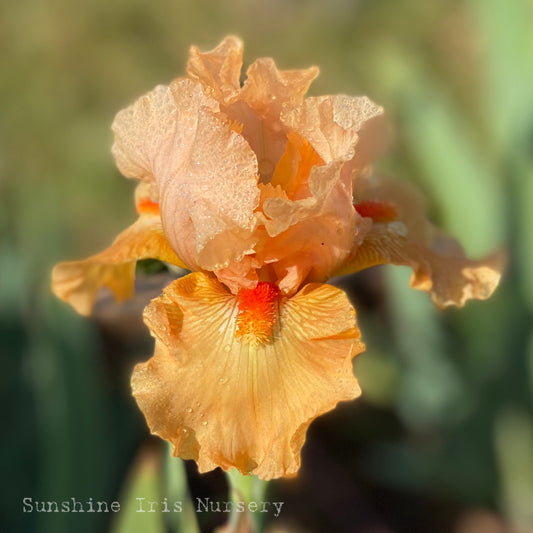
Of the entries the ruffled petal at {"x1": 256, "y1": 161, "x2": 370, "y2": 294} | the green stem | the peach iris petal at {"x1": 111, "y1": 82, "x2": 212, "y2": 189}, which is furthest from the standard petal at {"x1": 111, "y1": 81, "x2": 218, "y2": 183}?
the green stem

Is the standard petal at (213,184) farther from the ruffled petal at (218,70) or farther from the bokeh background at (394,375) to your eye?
the bokeh background at (394,375)

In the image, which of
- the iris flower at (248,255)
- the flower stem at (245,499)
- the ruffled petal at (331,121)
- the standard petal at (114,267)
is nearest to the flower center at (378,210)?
the iris flower at (248,255)

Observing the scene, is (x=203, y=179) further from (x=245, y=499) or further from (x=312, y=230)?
(x=245, y=499)

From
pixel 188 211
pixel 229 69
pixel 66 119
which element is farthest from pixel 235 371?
pixel 66 119

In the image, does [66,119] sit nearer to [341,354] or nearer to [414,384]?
[414,384]

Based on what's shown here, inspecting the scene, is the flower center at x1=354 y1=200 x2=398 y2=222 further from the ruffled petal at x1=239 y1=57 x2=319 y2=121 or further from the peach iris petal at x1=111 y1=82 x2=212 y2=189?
the peach iris petal at x1=111 y1=82 x2=212 y2=189

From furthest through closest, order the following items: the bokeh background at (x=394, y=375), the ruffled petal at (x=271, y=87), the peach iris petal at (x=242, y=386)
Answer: the bokeh background at (x=394, y=375)
the ruffled petal at (x=271, y=87)
the peach iris petal at (x=242, y=386)
